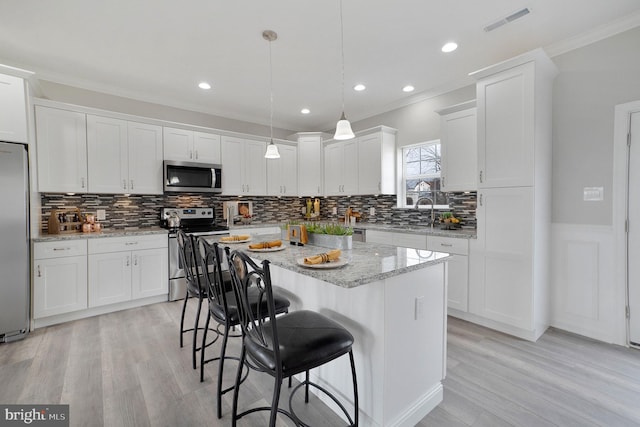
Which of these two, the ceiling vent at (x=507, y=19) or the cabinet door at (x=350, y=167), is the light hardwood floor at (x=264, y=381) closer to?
the cabinet door at (x=350, y=167)

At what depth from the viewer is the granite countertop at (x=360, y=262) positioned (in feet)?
4.51

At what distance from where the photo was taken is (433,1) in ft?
7.56

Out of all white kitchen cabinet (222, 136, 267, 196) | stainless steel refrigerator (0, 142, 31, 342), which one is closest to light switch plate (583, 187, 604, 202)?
white kitchen cabinet (222, 136, 267, 196)

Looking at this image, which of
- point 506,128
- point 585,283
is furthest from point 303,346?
point 585,283

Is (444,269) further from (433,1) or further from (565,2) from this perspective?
(565,2)

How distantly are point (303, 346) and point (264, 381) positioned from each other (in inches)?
43.1

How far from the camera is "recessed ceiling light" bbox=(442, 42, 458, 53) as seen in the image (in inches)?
115

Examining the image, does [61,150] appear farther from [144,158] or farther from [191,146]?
[191,146]

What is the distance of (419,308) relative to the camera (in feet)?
5.73

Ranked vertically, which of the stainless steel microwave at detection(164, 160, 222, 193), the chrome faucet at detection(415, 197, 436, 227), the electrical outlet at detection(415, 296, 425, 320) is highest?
the stainless steel microwave at detection(164, 160, 222, 193)

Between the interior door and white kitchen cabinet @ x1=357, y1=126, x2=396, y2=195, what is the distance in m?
2.60

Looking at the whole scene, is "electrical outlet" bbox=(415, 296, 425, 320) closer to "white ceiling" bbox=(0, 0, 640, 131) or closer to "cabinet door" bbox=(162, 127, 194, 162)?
"white ceiling" bbox=(0, 0, 640, 131)

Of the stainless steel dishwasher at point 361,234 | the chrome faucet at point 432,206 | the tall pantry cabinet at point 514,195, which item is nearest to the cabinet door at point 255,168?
the stainless steel dishwasher at point 361,234

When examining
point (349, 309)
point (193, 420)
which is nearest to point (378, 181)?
point (349, 309)
